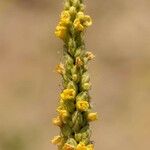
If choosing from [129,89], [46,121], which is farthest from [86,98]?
[129,89]

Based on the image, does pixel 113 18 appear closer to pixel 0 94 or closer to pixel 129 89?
pixel 129 89

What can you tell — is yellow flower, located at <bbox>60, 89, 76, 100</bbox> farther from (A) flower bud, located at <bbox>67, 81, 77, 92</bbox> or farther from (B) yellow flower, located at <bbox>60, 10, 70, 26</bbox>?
(B) yellow flower, located at <bbox>60, 10, 70, 26</bbox>

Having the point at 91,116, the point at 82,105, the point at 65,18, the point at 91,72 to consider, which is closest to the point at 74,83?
the point at 82,105

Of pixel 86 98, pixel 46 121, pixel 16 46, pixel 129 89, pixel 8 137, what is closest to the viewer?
pixel 86 98

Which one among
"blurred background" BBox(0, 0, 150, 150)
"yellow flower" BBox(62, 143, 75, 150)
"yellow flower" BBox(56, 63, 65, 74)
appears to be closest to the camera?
"yellow flower" BBox(62, 143, 75, 150)

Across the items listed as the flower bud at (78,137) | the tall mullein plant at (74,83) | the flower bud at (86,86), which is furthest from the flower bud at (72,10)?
the flower bud at (78,137)

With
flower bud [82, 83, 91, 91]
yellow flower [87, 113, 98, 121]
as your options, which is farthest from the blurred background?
flower bud [82, 83, 91, 91]
